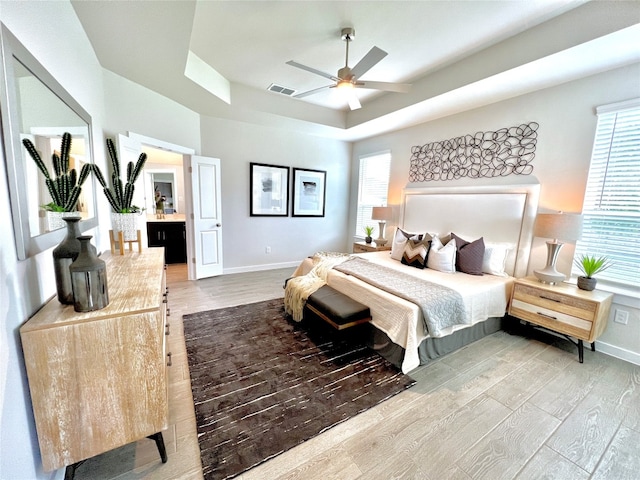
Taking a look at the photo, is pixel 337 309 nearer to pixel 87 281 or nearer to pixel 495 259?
pixel 87 281

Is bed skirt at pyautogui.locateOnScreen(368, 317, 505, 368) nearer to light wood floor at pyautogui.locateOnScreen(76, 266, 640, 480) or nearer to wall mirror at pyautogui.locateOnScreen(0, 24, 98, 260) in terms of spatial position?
light wood floor at pyautogui.locateOnScreen(76, 266, 640, 480)

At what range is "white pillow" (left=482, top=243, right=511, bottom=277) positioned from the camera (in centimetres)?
306

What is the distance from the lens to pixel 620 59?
224 centimetres

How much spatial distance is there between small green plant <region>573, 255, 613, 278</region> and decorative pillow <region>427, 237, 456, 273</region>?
1147 millimetres

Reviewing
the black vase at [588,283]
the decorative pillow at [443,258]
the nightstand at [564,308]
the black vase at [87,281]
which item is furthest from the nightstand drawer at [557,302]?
the black vase at [87,281]

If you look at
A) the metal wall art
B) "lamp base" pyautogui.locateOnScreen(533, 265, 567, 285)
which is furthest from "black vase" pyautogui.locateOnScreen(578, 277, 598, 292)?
the metal wall art

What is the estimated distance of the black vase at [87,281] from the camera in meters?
1.08

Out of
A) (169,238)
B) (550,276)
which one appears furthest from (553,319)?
(169,238)

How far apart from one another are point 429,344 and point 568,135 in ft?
8.77

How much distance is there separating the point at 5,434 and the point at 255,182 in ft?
13.8

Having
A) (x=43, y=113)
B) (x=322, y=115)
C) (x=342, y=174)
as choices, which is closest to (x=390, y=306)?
(x=43, y=113)

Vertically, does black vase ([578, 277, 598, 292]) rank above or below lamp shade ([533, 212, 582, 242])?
below

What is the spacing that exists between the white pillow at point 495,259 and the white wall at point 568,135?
0.27 m

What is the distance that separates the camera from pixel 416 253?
3266 mm
